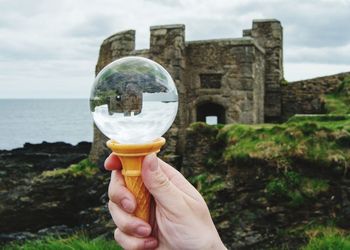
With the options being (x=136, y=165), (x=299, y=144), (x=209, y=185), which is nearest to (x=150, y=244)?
(x=136, y=165)

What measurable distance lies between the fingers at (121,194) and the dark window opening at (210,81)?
46.4ft

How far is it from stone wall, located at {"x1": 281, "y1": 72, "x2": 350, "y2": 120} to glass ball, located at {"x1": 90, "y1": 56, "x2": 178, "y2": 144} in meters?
16.6

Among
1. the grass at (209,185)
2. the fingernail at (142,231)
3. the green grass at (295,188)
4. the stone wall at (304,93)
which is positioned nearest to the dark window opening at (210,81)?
the stone wall at (304,93)

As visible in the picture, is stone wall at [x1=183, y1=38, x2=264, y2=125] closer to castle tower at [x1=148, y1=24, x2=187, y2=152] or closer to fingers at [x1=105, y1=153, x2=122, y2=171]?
castle tower at [x1=148, y1=24, x2=187, y2=152]

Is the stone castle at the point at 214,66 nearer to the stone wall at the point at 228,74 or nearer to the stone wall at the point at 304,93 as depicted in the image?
the stone wall at the point at 228,74

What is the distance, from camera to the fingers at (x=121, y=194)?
89.6 inches

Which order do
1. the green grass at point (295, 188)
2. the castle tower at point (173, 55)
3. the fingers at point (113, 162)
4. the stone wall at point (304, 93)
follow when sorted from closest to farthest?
the fingers at point (113, 162)
the green grass at point (295, 188)
the castle tower at point (173, 55)
the stone wall at point (304, 93)

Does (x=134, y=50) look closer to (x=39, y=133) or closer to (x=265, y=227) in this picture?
(x=265, y=227)

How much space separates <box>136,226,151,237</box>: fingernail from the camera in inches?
90.4

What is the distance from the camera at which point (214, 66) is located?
16297 mm

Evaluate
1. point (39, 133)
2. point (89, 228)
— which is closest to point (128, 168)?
point (89, 228)

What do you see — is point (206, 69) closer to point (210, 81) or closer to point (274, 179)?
point (210, 81)

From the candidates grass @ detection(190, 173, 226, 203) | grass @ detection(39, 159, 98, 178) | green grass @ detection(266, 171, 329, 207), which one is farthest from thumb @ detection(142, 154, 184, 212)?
grass @ detection(39, 159, 98, 178)

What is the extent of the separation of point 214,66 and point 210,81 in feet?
1.71
